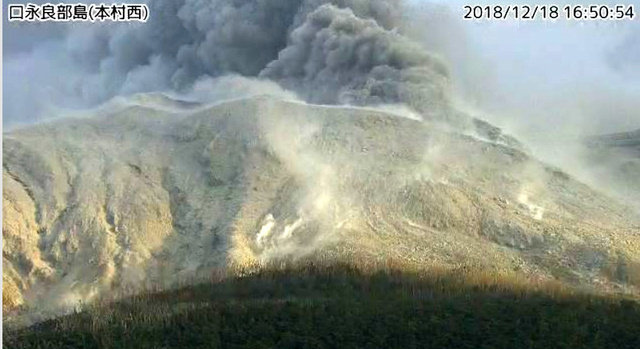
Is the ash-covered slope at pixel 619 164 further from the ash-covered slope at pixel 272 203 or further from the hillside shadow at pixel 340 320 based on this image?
the hillside shadow at pixel 340 320

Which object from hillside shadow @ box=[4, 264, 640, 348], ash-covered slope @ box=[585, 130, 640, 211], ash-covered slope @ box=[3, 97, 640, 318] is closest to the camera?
hillside shadow @ box=[4, 264, 640, 348]

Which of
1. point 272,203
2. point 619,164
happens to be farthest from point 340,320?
point 619,164

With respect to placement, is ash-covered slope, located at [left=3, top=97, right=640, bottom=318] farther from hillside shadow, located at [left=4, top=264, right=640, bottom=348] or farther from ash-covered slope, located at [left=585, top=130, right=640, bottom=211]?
hillside shadow, located at [left=4, top=264, right=640, bottom=348]

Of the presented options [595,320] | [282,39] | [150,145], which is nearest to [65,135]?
[150,145]

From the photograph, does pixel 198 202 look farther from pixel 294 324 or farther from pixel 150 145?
pixel 294 324

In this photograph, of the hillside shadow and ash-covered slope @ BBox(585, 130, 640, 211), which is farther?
ash-covered slope @ BBox(585, 130, 640, 211)

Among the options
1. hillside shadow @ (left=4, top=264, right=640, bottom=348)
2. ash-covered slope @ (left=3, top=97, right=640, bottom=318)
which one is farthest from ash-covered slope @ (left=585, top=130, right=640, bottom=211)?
hillside shadow @ (left=4, top=264, right=640, bottom=348)

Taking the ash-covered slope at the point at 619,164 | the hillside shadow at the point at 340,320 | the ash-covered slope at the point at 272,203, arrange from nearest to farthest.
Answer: the hillside shadow at the point at 340,320 < the ash-covered slope at the point at 272,203 < the ash-covered slope at the point at 619,164

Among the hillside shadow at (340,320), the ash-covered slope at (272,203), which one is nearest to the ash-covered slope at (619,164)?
the ash-covered slope at (272,203)

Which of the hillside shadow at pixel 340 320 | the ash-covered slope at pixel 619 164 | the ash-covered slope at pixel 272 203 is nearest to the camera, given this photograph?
the hillside shadow at pixel 340 320

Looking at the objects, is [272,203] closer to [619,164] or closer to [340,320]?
[340,320]
